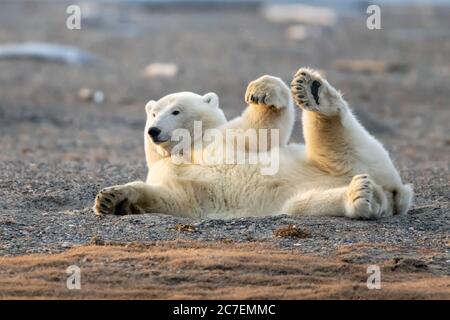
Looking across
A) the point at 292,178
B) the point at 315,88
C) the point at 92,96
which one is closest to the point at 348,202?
the point at 292,178

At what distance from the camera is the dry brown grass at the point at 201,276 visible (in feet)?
16.0

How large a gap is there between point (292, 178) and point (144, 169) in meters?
3.06

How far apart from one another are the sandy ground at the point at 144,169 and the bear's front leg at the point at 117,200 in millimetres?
80

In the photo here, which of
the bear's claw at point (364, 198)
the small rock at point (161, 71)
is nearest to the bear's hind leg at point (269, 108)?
the bear's claw at point (364, 198)

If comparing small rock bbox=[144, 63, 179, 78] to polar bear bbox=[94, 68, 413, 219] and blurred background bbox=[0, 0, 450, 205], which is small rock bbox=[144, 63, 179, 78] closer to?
blurred background bbox=[0, 0, 450, 205]

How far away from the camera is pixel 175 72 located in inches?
806

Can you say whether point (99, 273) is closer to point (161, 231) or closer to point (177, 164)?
point (161, 231)

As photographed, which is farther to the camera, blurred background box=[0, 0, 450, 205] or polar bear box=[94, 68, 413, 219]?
blurred background box=[0, 0, 450, 205]

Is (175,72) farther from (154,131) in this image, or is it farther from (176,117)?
(154,131)

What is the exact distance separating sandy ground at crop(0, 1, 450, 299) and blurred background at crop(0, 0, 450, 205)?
0.05 m

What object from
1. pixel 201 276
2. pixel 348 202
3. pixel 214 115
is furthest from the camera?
pixel 214 115

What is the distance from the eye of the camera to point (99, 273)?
5.21 metres

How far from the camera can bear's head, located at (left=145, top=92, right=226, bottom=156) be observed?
6.75m

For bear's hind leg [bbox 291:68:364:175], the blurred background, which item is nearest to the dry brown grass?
bear's hind leg [bbox 291:68:364:175]
